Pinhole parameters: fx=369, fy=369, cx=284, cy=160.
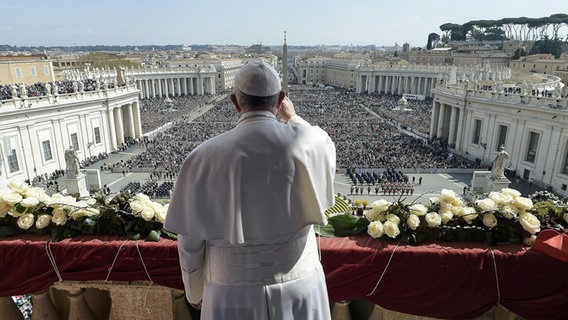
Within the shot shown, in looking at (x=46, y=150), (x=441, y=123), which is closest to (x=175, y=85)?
(x=46, y=150)

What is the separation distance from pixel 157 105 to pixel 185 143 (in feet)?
128

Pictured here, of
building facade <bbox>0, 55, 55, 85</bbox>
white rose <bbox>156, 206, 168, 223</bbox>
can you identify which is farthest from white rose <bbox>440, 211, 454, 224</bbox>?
building facade <bbox>0, 55, 55, 85</bbox>

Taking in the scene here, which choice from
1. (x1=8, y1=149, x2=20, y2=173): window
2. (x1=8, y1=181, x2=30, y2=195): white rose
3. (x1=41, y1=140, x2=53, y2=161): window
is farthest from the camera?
(x1=41, y1=140, x2=53, y2=161): window

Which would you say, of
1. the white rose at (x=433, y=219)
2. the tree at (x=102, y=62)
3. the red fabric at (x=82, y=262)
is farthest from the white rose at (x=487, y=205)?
the tree at (x=102, y=62)

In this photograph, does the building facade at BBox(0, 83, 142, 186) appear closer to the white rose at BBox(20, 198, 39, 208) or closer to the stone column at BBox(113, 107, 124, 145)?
the stone column at BBox(113, 107, 124, 145)

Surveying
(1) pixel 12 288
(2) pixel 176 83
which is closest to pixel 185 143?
(1) pixel 12 288

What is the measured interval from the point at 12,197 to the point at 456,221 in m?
5.01

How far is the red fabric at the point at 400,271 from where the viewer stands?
12.1 ft

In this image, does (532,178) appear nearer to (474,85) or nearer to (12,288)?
(474,85)

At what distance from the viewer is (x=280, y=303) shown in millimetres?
2557

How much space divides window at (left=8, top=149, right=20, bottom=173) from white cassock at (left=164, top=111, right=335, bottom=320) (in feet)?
108

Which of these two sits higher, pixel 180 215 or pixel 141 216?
pixel 180 215

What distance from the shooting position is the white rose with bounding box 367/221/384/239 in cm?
385

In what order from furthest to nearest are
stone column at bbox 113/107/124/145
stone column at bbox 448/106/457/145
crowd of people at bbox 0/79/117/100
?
stone column at bbox 113/107/124/145 → stone column at bbox 448/106/457/145 → crowd of people at bbox 0/79/117/100
